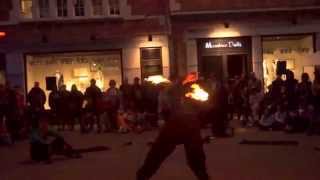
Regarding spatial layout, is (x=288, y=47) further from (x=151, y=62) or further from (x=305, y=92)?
(x=305, y=92)

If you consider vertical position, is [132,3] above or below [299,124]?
above

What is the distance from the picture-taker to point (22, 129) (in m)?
21.9

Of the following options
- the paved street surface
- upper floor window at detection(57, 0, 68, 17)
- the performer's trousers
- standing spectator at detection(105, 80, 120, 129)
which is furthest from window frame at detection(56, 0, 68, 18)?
the performer's trousers

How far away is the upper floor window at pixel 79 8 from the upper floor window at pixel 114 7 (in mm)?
1142

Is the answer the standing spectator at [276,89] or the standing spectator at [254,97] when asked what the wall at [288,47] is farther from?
the standing spectator at [276,89]

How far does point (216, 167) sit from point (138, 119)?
9.11 m

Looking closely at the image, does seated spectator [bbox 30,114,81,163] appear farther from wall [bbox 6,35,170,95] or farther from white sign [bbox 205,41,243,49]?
white sign [bbox 205,41,243,49]

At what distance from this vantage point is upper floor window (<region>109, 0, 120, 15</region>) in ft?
95.9

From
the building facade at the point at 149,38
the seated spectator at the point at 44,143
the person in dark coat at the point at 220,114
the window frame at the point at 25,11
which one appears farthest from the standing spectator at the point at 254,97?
the window frame at the point at 25,11

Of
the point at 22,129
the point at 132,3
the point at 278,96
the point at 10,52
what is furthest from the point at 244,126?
the point at 10,52

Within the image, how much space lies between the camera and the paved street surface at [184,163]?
12.9m

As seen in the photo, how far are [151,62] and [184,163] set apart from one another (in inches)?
567

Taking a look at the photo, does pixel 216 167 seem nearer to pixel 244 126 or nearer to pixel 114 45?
pixel 244 126

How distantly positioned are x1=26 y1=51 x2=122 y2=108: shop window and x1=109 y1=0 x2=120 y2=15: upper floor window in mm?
1622
